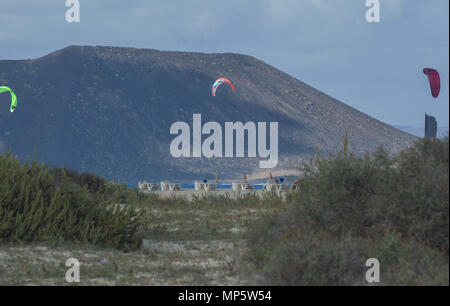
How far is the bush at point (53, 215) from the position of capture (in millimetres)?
13203

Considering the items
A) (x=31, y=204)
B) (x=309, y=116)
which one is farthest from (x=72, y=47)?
(x=31, y=204)

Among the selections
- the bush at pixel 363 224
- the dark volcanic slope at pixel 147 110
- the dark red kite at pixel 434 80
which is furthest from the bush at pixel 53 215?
the dark volcanic slope at pixel 147 110

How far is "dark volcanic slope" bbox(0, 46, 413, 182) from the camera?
100812mm

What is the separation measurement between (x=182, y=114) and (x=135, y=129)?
30.9ft

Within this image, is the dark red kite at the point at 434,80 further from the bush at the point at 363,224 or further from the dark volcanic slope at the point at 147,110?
the dark volcanic slope at the point at 147,110

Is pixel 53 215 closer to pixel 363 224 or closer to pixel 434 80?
pixel 363 224

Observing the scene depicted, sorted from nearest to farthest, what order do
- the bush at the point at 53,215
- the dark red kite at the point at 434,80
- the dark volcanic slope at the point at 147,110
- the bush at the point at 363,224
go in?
the bush at the point at 363,224 → the bush at the point at 53,215 → the dark red kite at the point at 434,80 → the dark volcanic slope at the point at 147,110

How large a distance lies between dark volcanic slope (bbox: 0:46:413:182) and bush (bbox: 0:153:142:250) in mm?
81107

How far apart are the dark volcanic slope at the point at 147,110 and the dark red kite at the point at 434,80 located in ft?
251

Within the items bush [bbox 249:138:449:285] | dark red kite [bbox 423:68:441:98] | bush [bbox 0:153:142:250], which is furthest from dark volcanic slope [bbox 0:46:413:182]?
bush [bbox 249:138:449:285]
